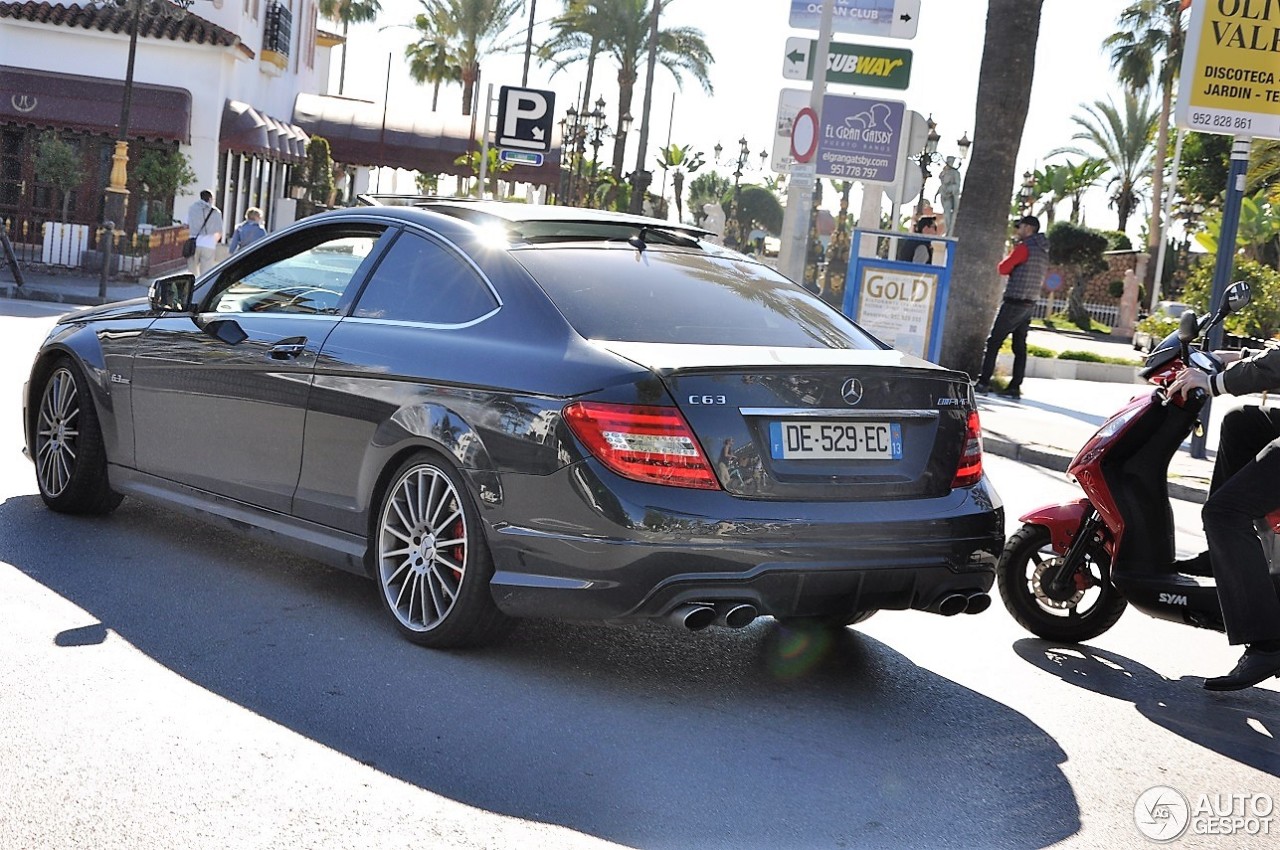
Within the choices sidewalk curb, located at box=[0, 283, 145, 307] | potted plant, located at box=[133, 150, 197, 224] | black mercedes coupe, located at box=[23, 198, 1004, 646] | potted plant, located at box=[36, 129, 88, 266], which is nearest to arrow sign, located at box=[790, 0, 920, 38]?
sidewalk curb, located at box=[0, 283, 145, 307]

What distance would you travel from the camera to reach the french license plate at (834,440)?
200 inches

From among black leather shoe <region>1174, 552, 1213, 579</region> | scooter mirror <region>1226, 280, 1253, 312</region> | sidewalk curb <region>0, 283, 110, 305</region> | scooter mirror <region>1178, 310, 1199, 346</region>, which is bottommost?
sidewalk curb <region>0, 283, 110, 305</region>

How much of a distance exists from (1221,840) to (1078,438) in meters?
10.7

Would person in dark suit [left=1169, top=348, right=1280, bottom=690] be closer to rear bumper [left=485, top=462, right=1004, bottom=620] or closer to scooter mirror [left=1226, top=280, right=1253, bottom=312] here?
scooter mirror [left=1226, top=280, right=1253, bottom=312]

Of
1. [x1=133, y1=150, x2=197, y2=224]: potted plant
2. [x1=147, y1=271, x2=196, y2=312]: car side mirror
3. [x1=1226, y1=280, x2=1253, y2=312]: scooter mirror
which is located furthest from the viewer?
[x1=133, y1=150, x2=197, y2=224]: potted plant

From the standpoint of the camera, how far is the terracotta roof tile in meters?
33.9

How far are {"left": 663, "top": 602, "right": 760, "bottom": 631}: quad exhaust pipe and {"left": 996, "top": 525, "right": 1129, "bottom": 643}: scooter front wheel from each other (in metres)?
1.68

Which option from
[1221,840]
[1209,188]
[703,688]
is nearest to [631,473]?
[703,688]

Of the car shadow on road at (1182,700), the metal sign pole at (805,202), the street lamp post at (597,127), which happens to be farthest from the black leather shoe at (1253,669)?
the street lamp post at (597,127)

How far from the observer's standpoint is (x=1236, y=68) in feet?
45.0

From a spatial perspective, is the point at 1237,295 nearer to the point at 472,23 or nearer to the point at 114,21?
the point at 114,21

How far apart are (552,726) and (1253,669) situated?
2319 millimetres

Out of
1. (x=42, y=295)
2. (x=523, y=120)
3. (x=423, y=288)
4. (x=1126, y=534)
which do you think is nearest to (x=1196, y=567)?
(x=1126, y=534)

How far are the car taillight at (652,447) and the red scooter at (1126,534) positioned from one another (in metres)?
1.80
